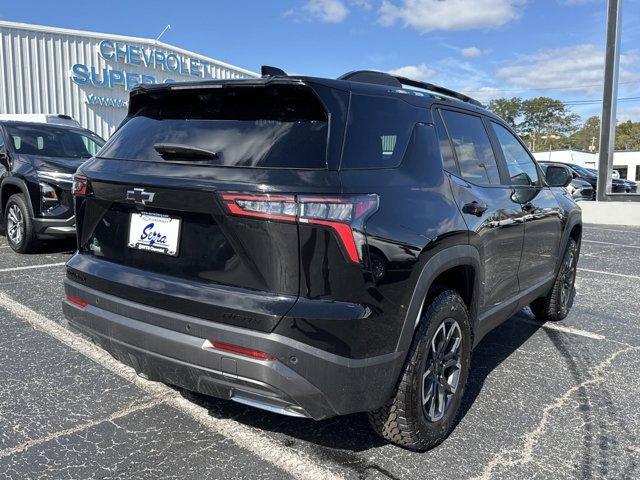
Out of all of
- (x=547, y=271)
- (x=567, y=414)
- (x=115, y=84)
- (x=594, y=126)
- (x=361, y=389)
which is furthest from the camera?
(x=594, y=126)

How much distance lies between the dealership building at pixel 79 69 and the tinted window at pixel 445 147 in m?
15.9

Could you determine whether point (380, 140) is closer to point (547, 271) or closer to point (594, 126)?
point (547, 271)

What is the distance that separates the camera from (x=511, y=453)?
9.28 ft

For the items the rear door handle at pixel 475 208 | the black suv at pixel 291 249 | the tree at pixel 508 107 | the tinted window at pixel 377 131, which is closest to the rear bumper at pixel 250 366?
the black suv at pixel 291 249

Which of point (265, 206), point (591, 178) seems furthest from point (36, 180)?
point (591, 178)

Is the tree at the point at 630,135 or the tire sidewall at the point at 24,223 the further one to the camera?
the tree at the point at 630,135

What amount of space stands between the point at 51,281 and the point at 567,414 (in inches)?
197

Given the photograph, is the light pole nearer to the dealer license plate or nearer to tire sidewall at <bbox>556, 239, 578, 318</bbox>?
tire sidewall at <bbox>556, 239, 578, 318</bbox>

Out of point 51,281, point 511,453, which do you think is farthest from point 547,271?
point 51,281

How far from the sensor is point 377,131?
2.63m

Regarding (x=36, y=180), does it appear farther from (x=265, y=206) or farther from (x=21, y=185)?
(x=265, y=206)

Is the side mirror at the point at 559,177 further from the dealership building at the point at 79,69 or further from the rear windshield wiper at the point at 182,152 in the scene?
the dealership building at the point at 79,69

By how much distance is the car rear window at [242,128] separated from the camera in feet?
→ 7.82

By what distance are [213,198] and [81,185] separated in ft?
3.35
